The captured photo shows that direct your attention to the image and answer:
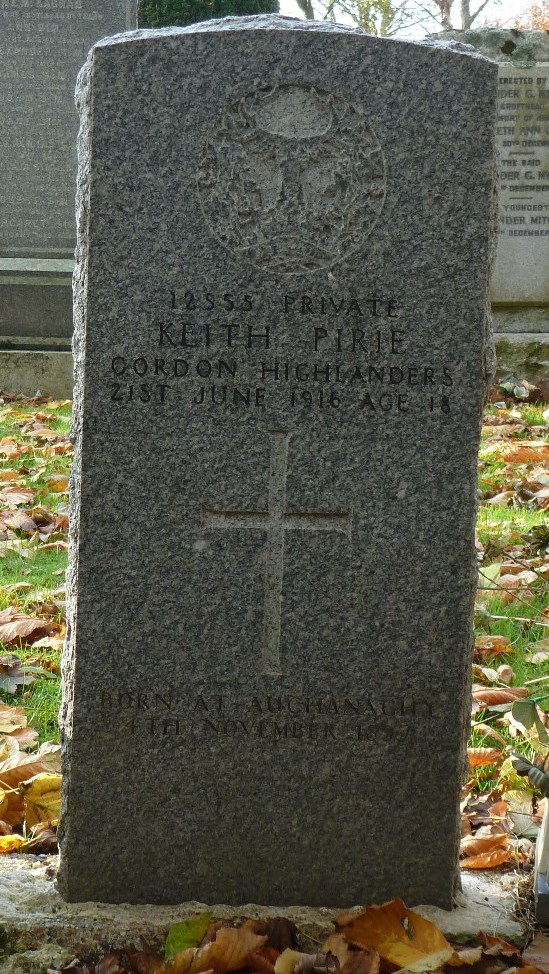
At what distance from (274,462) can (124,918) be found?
103 cm

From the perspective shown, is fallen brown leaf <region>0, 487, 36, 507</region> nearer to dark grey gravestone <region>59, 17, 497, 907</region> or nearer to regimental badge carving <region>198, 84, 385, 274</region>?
dark grey gravestone <region>59, 17, 497, 907</region>

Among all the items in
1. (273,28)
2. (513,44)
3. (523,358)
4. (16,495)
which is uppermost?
(513,44)

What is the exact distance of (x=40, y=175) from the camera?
874 centimetres

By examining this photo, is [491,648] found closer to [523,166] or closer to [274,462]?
[274,462]

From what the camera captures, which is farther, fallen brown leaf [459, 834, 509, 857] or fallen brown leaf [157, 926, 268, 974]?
fallen brown leaf [459, 834, 509, 857]

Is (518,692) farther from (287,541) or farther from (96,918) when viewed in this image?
(96,918)

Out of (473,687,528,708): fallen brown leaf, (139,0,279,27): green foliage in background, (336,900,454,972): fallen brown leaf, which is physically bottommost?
(473,687,528,708): fallen brown leaf

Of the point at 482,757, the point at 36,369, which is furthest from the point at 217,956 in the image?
the point at 36,369

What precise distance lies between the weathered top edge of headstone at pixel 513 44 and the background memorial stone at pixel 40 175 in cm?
278

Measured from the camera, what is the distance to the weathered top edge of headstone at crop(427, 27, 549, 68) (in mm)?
8266


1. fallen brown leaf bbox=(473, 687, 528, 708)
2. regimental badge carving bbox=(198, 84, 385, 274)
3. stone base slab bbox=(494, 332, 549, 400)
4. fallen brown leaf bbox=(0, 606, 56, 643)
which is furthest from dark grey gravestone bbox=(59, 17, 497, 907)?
stone base slab bbox=(494, 332, 549, 400)

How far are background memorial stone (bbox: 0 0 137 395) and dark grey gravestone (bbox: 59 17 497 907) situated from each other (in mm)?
6336

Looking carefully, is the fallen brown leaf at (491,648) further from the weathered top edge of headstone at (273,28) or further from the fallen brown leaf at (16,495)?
the fallen brown leaf at (16,495)

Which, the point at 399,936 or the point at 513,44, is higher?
the point at 513,44
